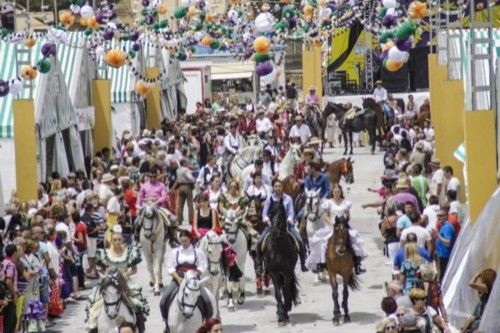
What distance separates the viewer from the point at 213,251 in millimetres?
23562

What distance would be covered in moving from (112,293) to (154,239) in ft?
22.3

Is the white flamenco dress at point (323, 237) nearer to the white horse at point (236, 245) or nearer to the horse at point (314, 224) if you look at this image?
the horse at point (314, 224)

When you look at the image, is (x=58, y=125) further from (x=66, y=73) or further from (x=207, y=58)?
(x=207, y=58)

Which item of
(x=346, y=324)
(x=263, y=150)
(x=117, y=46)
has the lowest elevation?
(x=346, y=324)

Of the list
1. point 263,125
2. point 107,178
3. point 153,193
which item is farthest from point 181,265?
point 263,125

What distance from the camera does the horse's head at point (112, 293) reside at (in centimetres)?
1967

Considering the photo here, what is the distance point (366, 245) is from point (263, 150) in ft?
13.9

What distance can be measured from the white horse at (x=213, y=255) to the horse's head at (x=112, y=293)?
3626 mm

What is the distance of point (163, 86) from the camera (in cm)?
5741

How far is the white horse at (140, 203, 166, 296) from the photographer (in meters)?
26.3

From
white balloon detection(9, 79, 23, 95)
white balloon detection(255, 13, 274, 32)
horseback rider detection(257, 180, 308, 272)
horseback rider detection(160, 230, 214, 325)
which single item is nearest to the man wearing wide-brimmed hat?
white balloon detection(255, 13, 274, 32)

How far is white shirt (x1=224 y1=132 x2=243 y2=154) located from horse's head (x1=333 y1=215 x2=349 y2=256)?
559 inches

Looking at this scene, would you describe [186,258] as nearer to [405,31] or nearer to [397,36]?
[405,31]

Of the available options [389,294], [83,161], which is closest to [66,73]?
[83,161]
